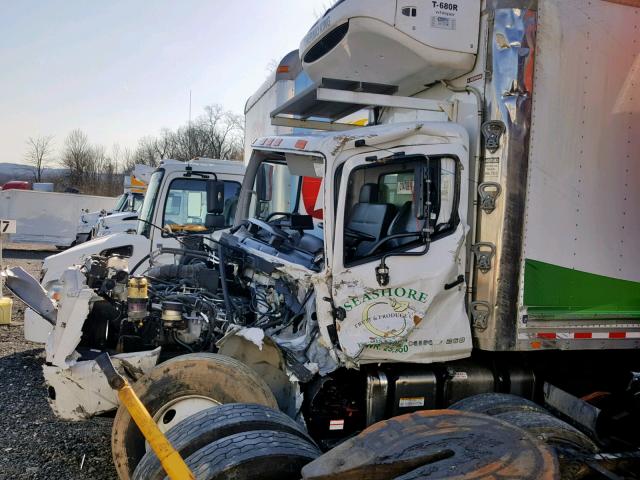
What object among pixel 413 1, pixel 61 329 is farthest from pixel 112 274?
pixel 413 1

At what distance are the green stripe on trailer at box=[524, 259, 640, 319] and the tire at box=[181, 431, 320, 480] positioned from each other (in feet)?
6.94

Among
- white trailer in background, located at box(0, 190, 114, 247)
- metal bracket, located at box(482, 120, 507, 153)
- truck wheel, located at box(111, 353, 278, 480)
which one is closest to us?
truck wheel, located at box(111, 353, 278, 480)

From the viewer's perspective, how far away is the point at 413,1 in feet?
→ 13.3

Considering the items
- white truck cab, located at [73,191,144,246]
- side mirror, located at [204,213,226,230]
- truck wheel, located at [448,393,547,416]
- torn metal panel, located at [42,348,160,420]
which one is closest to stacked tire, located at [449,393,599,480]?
truck wheel, located at [448,393,547,416]

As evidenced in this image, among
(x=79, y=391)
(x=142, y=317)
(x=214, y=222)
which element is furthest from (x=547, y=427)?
(x=214, y=222)

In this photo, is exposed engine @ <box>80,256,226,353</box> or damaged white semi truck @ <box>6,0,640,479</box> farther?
exposed engine @ <box>80,256,226,353</box>

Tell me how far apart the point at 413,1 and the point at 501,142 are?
47.3 inches

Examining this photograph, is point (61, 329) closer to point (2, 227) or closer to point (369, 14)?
point (369, 14)

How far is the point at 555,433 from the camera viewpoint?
2.96 metres

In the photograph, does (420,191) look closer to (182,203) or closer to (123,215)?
(182,203)

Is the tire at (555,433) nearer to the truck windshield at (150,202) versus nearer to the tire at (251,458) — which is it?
the tire at (251,458)

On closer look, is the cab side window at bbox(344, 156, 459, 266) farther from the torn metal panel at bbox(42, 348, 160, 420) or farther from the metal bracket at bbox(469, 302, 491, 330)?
the torn metal panel at bbox(42, 348, 160, 420)

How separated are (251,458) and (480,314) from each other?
211 cm

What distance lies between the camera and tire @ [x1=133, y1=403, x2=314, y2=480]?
2.82m
